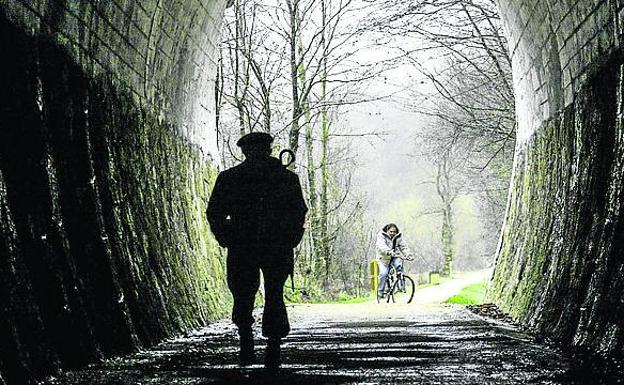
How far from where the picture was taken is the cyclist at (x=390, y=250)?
79.0 ft

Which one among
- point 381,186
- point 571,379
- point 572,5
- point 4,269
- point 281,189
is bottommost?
point 571,379

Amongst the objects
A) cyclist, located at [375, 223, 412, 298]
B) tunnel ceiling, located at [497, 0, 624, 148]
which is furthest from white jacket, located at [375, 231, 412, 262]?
tunnel ceiling, located at [497, 0, 624, 148]

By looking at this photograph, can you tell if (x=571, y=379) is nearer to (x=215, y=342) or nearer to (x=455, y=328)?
(x=215, y=342)

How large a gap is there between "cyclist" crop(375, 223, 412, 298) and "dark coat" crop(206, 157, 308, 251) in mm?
15750

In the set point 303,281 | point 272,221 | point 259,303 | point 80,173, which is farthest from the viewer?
point 303,281

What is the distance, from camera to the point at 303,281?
30.1 m

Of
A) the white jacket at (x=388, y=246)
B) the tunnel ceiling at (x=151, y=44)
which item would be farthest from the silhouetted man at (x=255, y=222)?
the white jacket at (x=388, y=246)

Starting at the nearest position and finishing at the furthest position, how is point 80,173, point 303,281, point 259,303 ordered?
point 80,173, point 259,303, point 303,281

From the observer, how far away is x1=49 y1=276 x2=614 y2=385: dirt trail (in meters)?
7.11

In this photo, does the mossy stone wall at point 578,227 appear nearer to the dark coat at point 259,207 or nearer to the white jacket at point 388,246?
the dark coat at point 259,207

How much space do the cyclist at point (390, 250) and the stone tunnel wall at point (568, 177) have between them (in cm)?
700

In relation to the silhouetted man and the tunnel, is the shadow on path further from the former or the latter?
the silhouetted man

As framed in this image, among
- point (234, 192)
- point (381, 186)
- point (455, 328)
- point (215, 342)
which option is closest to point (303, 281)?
point (455, 328)

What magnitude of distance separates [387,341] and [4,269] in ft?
16.1
